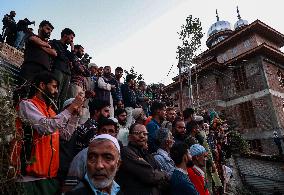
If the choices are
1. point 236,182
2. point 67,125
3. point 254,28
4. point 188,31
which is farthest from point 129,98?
point 254,28

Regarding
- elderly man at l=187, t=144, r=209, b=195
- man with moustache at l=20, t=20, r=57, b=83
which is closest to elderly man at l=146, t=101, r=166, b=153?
elderly man at l=187, t=144, r=209, b=195

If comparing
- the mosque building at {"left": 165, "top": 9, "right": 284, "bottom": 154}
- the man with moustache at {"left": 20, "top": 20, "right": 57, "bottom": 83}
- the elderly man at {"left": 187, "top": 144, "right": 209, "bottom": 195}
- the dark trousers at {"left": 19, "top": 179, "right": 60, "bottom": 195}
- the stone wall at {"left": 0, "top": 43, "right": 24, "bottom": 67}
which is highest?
the mosque building at {"left": 165, "top": 9, "right": 284, "bottom": 154}

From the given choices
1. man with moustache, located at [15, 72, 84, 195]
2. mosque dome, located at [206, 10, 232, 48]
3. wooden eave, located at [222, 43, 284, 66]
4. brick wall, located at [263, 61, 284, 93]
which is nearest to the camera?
A: man with moustache, located at [15, 72, 84, 195]

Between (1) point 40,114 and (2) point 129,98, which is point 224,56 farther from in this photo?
(1) point 40,114

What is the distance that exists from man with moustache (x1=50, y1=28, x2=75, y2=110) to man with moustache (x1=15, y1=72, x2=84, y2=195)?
252 centimetres

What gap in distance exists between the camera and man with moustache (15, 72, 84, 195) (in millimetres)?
2678

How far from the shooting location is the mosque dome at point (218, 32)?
35031 mm

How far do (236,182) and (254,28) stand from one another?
1572cm

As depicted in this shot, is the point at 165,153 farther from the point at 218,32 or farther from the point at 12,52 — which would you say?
the point at 218,32

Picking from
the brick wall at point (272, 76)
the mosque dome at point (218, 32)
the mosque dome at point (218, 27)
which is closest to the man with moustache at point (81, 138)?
the brick wall at point (272, 76)

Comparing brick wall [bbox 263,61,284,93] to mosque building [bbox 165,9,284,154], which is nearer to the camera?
mosque building [bbox 165,9,284,154]

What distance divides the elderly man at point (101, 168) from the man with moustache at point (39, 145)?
21.3 inches

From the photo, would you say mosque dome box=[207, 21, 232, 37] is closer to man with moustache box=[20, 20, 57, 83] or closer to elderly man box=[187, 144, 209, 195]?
elderly man box=[187, 144, 209, 195]

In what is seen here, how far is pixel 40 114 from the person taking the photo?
2859mm
